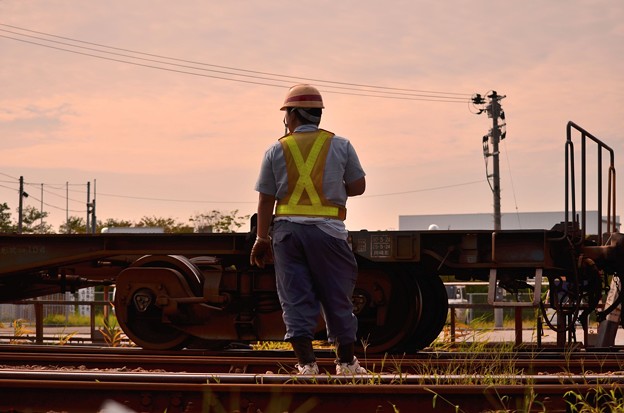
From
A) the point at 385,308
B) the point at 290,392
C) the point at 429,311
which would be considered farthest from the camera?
the point at 429,311

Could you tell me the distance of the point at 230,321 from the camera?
9352 millimetres

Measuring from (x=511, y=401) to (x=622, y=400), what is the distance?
594 millimetres

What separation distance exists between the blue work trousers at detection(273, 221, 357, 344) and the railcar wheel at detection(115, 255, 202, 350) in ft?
10.8

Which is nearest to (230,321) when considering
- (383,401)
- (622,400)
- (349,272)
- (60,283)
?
(60,283)

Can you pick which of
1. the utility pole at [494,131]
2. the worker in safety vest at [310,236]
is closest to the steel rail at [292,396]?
the worker in safety vest at [310,236]

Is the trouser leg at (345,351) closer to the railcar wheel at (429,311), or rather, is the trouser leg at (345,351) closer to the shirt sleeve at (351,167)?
the shirt sleeve at (351,167)

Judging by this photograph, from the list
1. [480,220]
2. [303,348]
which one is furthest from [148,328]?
[480,220]

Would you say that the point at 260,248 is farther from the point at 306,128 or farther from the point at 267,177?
the point at 306,128

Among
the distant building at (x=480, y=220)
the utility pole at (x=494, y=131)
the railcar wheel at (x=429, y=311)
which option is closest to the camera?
the railcar wheel at (x=429, y=311)

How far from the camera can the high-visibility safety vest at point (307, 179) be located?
6012mm

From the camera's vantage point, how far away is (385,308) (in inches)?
356

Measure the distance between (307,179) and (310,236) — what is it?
0.37m

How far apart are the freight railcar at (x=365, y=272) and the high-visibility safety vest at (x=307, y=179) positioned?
2677 millimetres

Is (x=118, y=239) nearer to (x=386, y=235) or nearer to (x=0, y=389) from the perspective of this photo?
(x=386, y=235)
